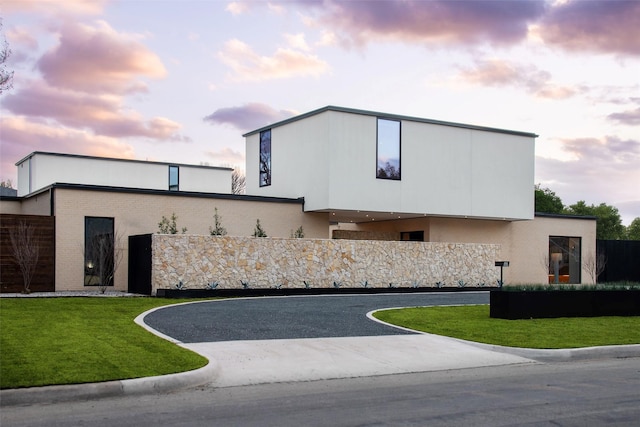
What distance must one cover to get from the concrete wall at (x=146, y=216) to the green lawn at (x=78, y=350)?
30.6 feet

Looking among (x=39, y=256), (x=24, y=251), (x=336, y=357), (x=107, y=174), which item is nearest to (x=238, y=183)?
(x=107, y=174)

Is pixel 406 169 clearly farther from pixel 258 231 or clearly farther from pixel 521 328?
pixel 521 328

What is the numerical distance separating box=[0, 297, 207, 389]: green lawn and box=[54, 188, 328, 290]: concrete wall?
30.6 ft

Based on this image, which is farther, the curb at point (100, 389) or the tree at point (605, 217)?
the tree at point (605, 217)

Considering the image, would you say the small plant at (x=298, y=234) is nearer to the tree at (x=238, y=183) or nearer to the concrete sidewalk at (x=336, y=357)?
the concrete sidewalk at (x=336, y=357)

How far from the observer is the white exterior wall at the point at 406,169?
3281cm

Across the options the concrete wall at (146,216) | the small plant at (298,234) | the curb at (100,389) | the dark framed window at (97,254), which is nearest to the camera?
the curb at (100,389)

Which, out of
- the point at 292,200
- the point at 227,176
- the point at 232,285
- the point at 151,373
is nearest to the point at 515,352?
the point at 151,373

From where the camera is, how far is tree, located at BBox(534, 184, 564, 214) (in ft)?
249

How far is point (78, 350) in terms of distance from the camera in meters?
11.1

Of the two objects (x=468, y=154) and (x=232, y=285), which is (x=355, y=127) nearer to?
(x=468, y=154)

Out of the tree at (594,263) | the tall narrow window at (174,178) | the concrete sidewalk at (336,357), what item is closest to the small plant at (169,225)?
the concrete sidewalk at (336,357)

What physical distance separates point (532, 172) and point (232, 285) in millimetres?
20303

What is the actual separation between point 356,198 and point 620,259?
1898 cm
